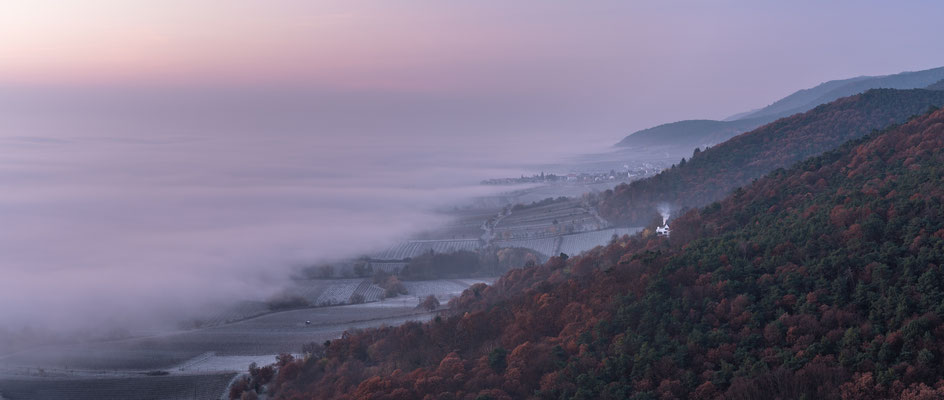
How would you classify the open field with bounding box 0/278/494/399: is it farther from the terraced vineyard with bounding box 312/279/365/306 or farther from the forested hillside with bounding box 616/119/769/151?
the forested hillside with bounding box 616/119/769/151

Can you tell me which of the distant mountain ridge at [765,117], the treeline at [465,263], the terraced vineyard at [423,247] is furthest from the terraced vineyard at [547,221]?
the distant mountain ridge at [765,117]

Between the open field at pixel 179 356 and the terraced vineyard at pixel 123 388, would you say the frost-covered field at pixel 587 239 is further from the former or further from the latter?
the terraced vineyard at pixel 123 388

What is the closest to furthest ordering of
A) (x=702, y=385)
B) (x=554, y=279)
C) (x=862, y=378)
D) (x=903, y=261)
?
(x=862, y=378), (x=702, y=385), (x=903, y=261), (x=554, y=279)

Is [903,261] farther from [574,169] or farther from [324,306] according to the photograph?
[574,169]

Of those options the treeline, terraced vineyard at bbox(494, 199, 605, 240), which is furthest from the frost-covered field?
the treeline

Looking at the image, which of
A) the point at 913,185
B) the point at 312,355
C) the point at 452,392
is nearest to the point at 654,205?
the point at 913,185


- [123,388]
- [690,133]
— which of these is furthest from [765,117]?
[123,388]
